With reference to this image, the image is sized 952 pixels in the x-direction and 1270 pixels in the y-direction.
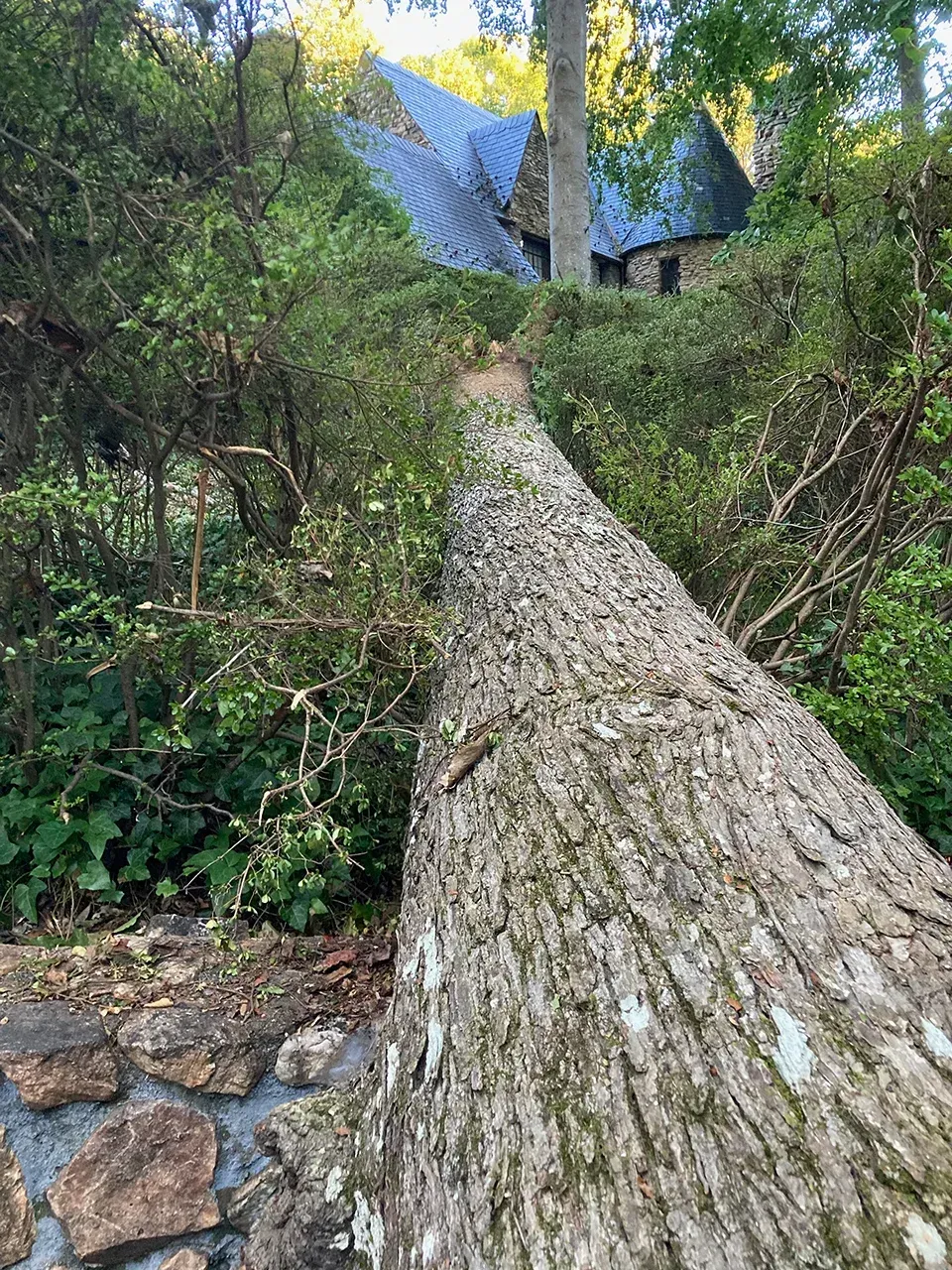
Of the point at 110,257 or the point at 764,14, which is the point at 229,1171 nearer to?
the point at 110,257

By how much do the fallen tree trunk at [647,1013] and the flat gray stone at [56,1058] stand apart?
1.85ft

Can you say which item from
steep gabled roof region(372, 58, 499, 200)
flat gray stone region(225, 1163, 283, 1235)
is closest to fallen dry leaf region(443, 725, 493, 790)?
flat gray stone region(225, 1163, 283, 1235)

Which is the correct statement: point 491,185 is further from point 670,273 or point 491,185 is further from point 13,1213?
point 13,1213

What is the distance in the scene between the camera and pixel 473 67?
2327 centimetres

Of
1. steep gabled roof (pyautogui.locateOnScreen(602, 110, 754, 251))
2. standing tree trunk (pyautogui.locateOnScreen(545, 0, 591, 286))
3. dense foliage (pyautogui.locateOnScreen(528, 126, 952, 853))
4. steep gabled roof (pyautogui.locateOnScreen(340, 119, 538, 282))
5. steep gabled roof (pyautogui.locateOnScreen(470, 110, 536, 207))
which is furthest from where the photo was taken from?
steep gabled roof (pyautogui.locateOnScreen(602, 110, 754, 251))

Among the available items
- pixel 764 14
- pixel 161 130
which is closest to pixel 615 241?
pixel 764 14

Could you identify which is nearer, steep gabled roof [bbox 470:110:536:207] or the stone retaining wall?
the stone retaining wall

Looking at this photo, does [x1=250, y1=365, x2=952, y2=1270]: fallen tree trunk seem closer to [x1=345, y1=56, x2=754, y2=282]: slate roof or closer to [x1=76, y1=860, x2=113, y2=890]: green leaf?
[x1=76, y1=860, x2=113, y2=890]: green leaf

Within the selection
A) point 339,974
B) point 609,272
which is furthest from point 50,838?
point 609,272

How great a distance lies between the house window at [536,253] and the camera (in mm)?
14867

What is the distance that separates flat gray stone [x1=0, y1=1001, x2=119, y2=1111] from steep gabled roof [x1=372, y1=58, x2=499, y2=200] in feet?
52.0

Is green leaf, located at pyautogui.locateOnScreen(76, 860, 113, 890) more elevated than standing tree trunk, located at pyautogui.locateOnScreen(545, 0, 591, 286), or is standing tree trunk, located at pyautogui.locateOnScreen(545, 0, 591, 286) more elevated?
standing tree trunk, located at pyautogui.locateOnScreen(545, 0, 591, 286)

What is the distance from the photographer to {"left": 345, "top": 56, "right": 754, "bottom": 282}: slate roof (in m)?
12.5

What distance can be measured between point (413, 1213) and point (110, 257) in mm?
3145
